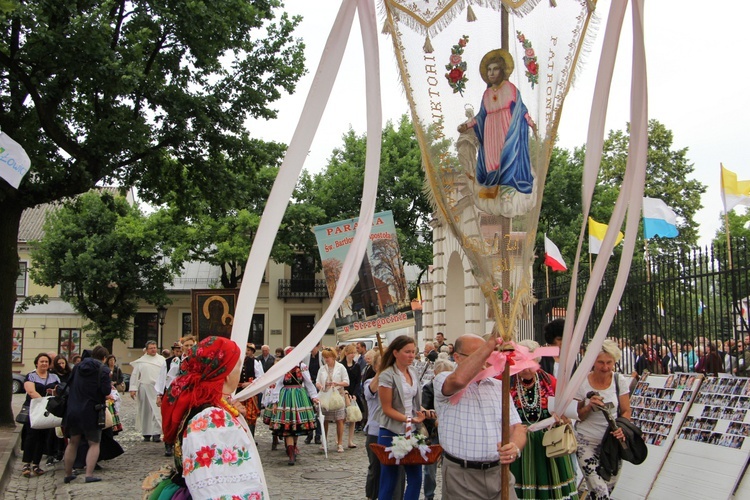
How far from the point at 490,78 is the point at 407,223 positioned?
38631 millimetres

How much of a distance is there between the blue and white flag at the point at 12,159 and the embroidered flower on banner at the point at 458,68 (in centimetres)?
821

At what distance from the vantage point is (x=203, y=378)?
173 inches

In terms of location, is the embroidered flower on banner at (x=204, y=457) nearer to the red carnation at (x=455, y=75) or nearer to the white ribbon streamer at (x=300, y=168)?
the white ribbon streamer at (x=300, y=168)

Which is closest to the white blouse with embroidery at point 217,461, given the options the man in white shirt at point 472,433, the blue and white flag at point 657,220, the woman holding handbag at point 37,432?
the man in white shirt at point 472,433

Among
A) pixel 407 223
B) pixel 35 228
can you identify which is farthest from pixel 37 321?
pixel 407 223

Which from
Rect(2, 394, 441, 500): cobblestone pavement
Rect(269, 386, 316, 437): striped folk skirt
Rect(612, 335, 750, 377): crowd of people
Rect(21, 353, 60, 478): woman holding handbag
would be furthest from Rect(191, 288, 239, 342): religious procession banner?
Rect(612, 335, 750, 377): crowd of people

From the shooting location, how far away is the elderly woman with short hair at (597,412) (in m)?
6.80

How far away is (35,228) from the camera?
52.2 m

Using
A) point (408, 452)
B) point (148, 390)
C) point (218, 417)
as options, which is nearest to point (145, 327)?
point (148, 390)

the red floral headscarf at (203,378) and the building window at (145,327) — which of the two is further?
the building window at (145,327)

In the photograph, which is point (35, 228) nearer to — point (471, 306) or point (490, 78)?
point (471, 306)

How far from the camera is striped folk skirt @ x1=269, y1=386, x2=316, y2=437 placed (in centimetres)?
1379

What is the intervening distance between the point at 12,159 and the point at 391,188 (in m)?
32.2

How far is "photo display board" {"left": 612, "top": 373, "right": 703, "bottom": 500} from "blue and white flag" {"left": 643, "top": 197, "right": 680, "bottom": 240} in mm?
6462
